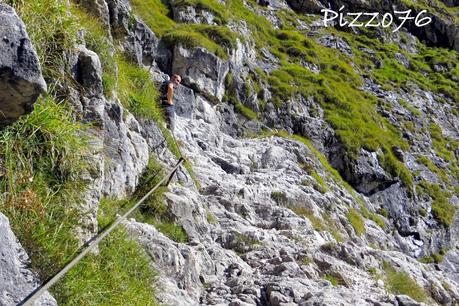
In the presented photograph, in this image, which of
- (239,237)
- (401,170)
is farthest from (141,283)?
(401,170)

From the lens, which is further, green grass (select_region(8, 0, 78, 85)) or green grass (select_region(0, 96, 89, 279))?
green grass (select_region(8, 0, 78, 85))

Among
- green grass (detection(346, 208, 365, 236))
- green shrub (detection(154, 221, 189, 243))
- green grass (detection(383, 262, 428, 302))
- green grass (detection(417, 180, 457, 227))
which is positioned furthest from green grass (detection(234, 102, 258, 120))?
green shrub (detection(154, 221, 189, 243))

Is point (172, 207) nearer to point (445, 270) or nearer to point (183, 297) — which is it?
point (183, 297)

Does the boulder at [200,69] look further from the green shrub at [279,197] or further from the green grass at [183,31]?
the green shrub at [279,197]

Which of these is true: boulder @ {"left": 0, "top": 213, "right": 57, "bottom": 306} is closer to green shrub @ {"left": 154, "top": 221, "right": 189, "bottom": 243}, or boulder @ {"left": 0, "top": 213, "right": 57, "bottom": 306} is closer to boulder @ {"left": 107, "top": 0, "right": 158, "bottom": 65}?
green shrub @ {"left": 154, "top": 221, "right": 189, "bottom": 243}

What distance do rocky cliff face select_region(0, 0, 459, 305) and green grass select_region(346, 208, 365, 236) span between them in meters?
0.12

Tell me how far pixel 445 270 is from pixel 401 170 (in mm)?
5978

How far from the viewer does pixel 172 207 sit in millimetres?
10633

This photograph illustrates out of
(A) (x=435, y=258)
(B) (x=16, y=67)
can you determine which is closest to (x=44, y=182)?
(B) (x=16, y=67)

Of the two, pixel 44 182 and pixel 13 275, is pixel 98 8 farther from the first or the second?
pixel 13 275

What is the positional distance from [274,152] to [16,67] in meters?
17.2

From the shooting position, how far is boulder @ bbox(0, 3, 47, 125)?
4.89 meters

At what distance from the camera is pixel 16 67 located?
16.2 feet

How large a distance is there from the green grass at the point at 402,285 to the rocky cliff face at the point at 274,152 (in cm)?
6
